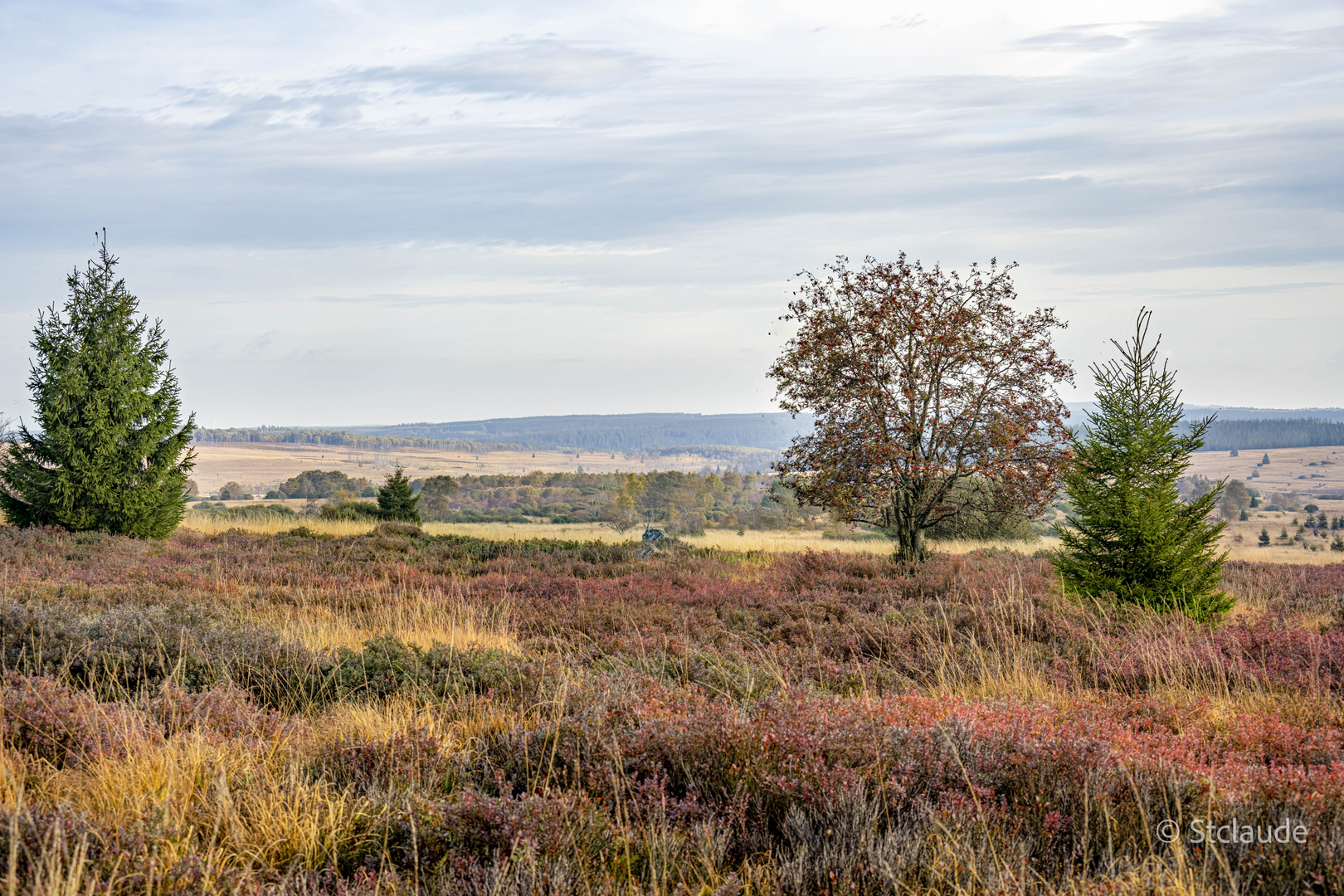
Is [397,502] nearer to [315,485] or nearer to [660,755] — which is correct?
[660,755]

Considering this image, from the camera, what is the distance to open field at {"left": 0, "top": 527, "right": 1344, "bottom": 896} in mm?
2777

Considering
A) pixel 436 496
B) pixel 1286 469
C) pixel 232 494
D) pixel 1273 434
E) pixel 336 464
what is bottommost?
pixel 232 494

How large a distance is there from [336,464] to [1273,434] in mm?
185224

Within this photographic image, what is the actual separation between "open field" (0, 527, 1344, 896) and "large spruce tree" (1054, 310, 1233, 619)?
0.73 m

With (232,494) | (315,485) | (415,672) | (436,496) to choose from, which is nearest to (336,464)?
(232,494)

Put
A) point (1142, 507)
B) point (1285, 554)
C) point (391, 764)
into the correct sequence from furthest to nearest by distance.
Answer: point (1285, 554) < point (1142, 507) < point (391, 764)

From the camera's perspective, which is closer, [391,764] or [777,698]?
[391,764]

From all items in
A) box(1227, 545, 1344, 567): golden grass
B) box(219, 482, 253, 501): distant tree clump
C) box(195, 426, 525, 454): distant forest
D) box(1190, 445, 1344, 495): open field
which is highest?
box(195, 426, 525, 454): distant forest

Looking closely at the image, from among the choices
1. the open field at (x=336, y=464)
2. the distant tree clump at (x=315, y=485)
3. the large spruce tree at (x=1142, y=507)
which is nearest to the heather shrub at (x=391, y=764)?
the large spruce tree at (x=1142, y=507)

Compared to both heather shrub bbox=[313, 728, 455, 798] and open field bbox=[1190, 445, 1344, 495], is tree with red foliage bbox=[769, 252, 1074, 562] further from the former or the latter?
open field bbox=[1190, 445, 1344, 495]

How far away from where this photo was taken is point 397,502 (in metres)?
28.1

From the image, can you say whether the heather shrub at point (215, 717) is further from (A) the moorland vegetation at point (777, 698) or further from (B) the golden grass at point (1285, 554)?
(B) the golden grass at point (1285, 554)

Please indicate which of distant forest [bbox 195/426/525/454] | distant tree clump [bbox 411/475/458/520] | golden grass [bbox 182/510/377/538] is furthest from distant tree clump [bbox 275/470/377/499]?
distant forest [bbox 195/426/525/454]

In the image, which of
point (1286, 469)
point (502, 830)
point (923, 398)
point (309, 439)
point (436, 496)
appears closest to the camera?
point (502, 830)
